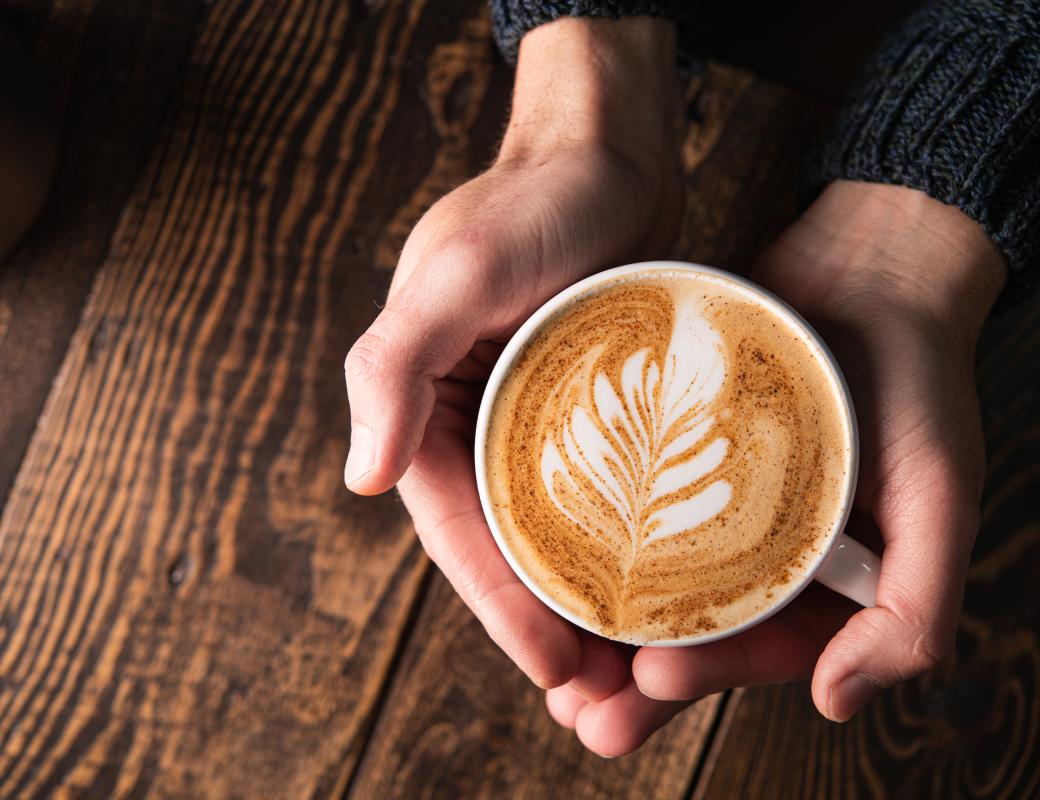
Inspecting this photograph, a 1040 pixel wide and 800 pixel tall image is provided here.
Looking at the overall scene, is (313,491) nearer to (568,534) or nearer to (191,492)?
(191,492)

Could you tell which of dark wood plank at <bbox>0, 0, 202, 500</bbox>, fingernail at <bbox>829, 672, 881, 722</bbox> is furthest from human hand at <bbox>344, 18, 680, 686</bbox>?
dark wood plank at <bbox>0, 0, 202, 500</bbox>

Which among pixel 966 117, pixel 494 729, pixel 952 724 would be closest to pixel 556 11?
pixel 966 117

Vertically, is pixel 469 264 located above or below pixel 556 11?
below

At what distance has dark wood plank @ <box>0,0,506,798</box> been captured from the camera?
4.03ft

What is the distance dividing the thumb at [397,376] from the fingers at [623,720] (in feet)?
1.28

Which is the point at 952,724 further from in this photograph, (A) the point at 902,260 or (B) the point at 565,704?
(A) the point at 902,260

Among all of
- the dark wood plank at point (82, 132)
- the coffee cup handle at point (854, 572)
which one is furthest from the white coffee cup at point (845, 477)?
the dark wood plank at point (82, 132)

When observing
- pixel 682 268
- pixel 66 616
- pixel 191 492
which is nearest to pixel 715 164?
pixel 682 268

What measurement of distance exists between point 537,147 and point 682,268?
0.90ft

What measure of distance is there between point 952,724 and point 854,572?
519 millimetres

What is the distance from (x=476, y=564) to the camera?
3.11 ft

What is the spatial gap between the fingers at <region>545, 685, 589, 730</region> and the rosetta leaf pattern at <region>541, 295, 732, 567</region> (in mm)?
291

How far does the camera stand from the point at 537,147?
1.03m

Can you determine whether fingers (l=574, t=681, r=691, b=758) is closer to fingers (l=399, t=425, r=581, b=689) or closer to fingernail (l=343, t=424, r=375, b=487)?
fingers (l=399, t=425, r=581, b=689)
